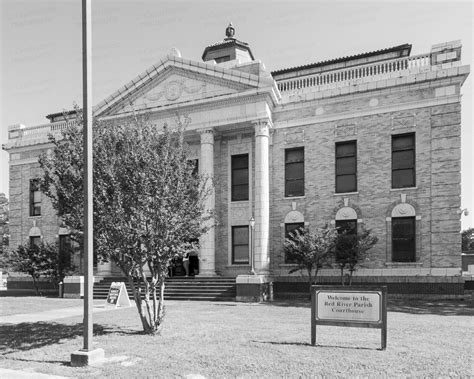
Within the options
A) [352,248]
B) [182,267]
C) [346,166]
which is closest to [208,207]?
[182,267]

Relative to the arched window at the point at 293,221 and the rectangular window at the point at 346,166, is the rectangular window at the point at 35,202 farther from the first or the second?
the rectangular window at the point at 346,166

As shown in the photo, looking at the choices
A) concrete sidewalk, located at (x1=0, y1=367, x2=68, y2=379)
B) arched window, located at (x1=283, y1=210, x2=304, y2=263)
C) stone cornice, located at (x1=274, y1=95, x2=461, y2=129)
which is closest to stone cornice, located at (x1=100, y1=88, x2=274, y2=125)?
stone cornice, located at (x1=274, y1=95, x2=461, y2=129)

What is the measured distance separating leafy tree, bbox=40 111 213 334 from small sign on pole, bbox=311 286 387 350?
3.75m

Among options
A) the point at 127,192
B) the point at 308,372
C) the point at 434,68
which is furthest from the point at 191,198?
the point at 434,68

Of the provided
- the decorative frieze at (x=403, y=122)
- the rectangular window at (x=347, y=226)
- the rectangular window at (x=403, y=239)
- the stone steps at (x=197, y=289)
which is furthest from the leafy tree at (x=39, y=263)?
the decorative frieze at (x=403, y=122)

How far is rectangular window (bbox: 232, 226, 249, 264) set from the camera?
2642 centimetres

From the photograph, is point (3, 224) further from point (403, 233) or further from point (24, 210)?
point (403, 233)

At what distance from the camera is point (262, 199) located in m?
24.2

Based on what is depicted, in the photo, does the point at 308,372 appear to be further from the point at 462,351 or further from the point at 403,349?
the point at 462,351

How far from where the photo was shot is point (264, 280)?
74.0 feet

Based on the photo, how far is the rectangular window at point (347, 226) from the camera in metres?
23.5

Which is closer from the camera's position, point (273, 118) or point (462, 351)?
point (462, 351)

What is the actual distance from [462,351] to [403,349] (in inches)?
43.3

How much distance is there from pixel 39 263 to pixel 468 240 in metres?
71.5
